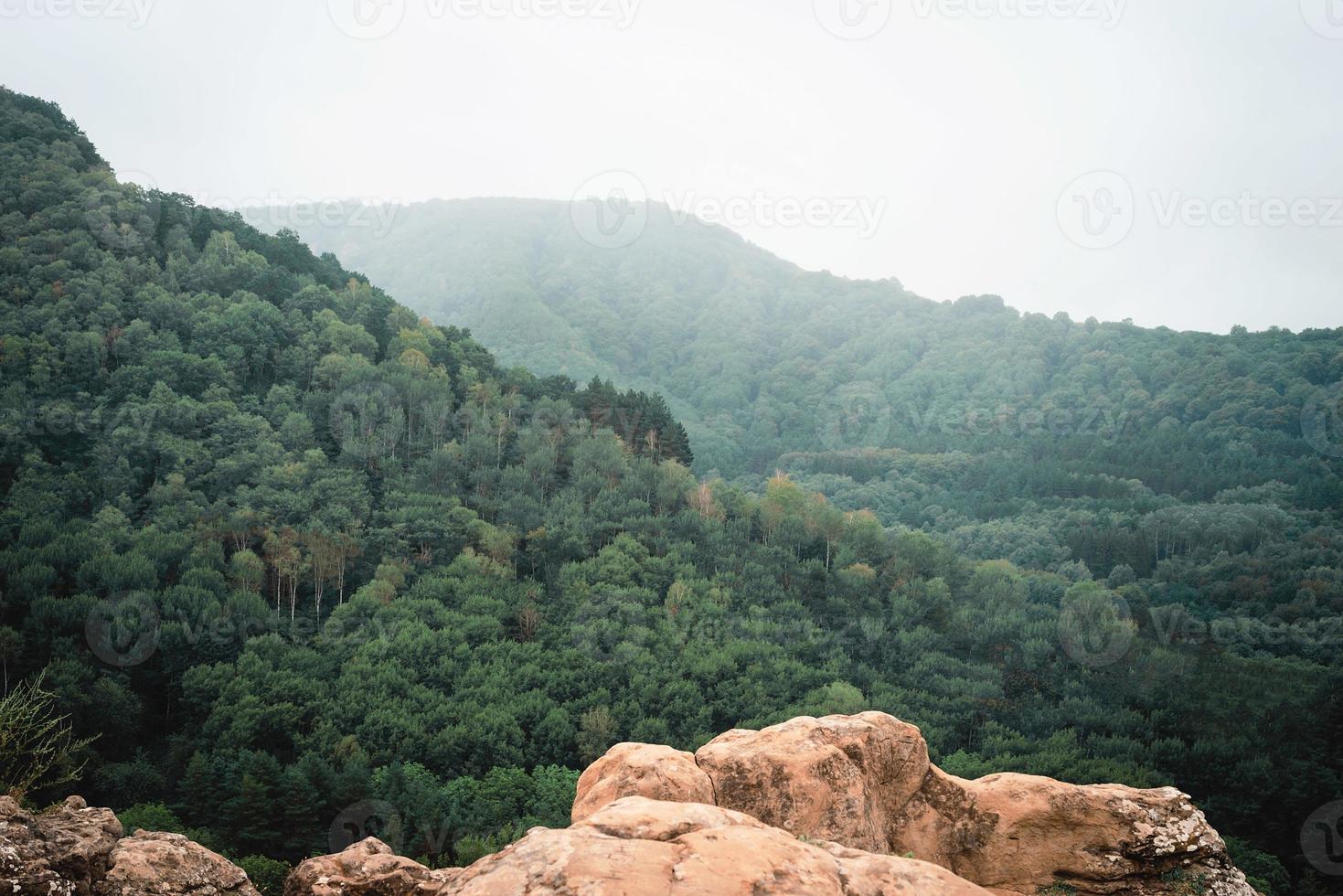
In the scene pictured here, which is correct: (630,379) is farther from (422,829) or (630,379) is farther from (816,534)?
(422,829)

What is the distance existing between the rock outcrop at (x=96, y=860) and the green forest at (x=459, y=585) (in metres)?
18.8

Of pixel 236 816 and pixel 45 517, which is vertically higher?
pixel 45 517

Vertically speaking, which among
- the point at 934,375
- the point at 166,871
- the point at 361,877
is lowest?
the point at 361,877

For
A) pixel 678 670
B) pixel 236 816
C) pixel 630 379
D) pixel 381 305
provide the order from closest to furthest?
pixel 236 816 → pixel 678 670 → pixel 381 305 → pixel 630 379

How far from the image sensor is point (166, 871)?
11273 millimetres

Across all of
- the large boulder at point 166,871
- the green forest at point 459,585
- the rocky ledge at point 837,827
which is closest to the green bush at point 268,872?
the green forest at point 459,585

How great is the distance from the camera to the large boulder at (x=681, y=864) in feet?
21.2

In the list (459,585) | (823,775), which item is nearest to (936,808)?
(823,775)

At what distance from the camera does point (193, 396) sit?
64562mm

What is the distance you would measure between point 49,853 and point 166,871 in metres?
2.35

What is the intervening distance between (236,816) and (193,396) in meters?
42.0

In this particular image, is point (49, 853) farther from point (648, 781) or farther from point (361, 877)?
point (648, 781)

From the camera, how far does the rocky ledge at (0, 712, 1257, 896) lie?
30.9 feet

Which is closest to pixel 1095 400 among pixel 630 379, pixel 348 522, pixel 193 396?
pixel 630 379
